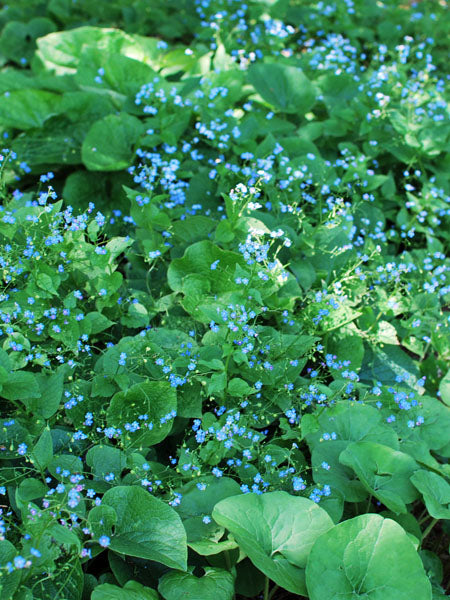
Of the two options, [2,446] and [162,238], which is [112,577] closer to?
[2,446]

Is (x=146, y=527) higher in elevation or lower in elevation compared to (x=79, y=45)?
lower

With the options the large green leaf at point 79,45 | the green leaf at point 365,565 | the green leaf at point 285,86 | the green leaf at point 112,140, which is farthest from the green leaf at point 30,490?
the large green leaf at point 79,45

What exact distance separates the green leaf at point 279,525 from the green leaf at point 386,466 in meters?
0.30

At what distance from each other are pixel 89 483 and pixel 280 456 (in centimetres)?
70

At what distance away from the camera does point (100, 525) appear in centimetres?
194

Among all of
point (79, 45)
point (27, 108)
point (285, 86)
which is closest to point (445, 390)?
point (285, 86)

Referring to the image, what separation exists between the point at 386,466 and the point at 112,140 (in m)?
2.39

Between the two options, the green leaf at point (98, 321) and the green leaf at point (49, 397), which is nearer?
the green leaf at point (49, 397)

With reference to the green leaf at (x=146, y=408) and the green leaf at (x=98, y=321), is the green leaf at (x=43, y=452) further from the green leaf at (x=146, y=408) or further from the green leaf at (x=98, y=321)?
the green leaf at (x=98, y=321)

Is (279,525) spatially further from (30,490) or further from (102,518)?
(30,490)

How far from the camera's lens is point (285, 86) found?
3988 mm

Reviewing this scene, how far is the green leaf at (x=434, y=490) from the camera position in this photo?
7.18ft

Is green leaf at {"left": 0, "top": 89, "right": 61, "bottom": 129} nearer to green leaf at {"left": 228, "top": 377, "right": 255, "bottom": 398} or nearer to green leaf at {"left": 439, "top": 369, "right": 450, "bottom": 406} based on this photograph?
green leaf at {"left": 228, "top": 377, "right": 255, "bottom": 398}

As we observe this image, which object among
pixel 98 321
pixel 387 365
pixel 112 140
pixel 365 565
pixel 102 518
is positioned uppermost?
pixel 112 140
